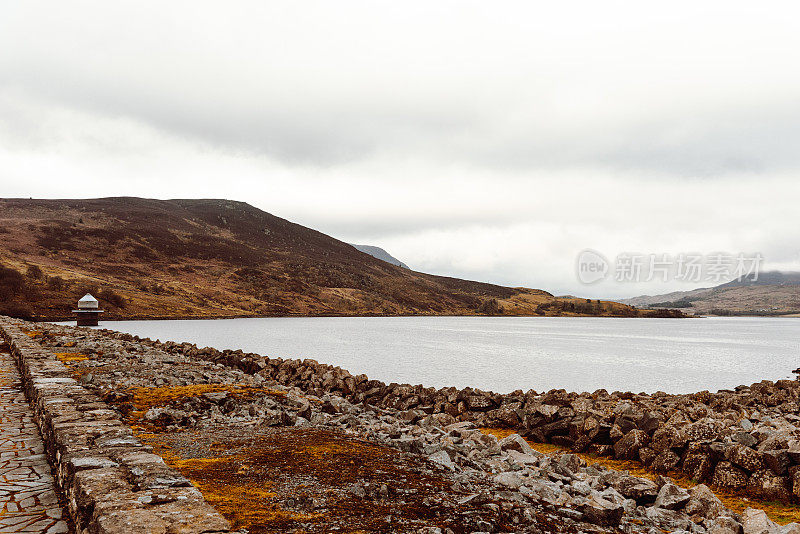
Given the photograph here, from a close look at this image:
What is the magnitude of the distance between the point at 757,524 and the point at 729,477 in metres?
3.58

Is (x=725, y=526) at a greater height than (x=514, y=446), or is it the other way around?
(x=725, y=526)

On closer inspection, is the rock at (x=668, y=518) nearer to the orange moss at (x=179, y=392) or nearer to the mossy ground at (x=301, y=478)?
the mossy ground at (x=301, y=478)

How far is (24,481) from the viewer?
6824 millimetres

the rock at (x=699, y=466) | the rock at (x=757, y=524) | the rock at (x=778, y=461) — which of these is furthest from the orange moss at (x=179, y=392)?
the rock at (x=778, y=461)

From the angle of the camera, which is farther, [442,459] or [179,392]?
[179,392]

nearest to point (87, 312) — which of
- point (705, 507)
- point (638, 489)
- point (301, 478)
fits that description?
point (301, 478)

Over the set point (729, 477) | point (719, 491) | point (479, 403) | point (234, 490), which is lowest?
point (479, 403)

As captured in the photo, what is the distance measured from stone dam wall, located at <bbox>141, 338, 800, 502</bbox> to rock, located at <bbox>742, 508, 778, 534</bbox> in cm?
302

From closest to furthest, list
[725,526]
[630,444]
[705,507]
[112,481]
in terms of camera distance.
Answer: [112,481]
[725,526]
[705,507]
[630,444]

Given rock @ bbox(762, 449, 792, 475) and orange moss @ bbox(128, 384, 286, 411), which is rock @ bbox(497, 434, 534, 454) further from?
orange moss @ bbox(128, 384, 286, 411)

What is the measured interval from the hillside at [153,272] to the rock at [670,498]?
8589cm

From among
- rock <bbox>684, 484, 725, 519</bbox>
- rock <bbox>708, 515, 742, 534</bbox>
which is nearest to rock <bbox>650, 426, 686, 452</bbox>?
rock <bbox>684, 484, 725, 519</bbox>

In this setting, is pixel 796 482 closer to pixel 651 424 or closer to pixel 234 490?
pixel 651 424

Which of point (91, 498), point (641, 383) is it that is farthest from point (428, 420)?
point (641, 383)
